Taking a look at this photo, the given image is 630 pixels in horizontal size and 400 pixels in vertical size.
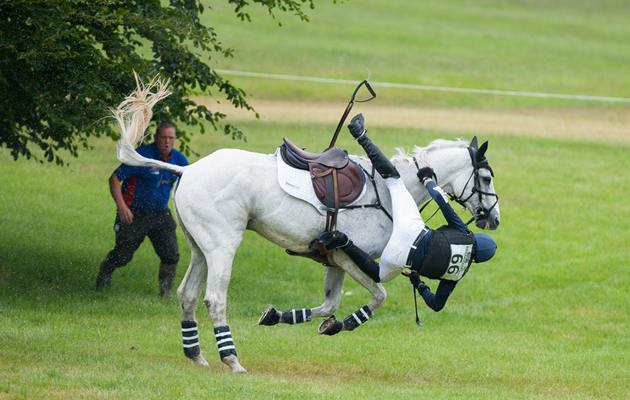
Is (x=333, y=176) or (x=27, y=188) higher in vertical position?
(x=333, y=176)

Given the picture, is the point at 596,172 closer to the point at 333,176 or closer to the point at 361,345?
the point at 361,345

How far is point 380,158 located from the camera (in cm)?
901

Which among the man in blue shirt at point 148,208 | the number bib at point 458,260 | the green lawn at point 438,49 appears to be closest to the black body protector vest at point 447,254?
the number bib at point 458,260

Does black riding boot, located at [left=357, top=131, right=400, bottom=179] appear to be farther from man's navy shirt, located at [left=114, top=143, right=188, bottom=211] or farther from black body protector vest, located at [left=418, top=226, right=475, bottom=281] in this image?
man's navy shirt, located at [left=114, top=143, right=188, bottom=211]

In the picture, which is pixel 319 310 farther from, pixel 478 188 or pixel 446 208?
pixel 478 188

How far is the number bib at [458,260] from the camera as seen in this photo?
343 inches

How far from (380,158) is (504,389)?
2.37 m

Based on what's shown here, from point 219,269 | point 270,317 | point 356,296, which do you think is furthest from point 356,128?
point 356,296

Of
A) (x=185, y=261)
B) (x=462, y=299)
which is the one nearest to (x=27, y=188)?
(x=185, y=261)

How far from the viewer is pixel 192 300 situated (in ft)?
30.3

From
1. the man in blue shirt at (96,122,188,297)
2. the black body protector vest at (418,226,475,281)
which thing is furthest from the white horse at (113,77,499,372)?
the man in blue shirt at (96,122,188,297)

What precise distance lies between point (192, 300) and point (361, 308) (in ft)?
4.96

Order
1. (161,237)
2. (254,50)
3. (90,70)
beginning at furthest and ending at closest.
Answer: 1. (254,50)
2. (161,237)
3. (90,70)

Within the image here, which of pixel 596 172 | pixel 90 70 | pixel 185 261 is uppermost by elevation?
pixel 90 70
